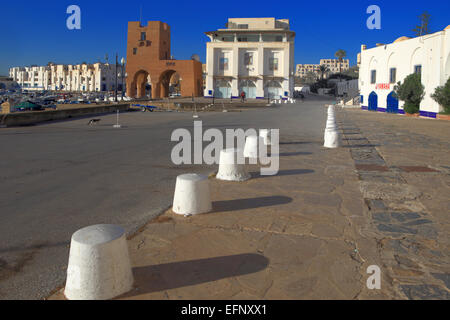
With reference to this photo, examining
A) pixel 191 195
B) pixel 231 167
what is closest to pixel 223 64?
pixel 231 167

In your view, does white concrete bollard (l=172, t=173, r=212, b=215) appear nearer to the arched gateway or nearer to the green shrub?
the green shrub

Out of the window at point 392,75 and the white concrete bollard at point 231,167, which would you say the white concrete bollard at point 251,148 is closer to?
the white concrete bollard at point 231,167

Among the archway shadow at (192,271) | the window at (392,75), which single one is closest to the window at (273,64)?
the window at (392,75)

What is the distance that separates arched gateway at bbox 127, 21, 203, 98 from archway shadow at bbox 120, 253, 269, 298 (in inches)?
2506

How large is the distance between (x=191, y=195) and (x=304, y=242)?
Result: 1694mm

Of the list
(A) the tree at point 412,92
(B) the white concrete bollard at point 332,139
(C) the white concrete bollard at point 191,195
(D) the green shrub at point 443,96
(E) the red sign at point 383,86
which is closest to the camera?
(C) the white concrete bollard at point 191,195

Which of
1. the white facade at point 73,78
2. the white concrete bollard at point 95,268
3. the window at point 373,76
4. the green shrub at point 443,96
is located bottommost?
the white concrete bollard at point 95,268

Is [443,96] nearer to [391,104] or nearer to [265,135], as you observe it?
[391,104]

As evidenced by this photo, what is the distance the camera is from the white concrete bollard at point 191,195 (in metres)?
5.68

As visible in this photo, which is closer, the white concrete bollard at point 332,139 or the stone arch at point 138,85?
the white concrete bollard at point 332,139

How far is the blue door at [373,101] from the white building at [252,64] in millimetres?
24342

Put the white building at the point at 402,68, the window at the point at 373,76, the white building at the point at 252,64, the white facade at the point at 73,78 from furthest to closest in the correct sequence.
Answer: the white facade at the point at 73,78 → the white building at the point at 252,64 → the window at the point at 373,76 → the white building at the point at 402,68

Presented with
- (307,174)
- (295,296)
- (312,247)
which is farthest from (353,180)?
(295,296)

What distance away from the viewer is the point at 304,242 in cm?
479
